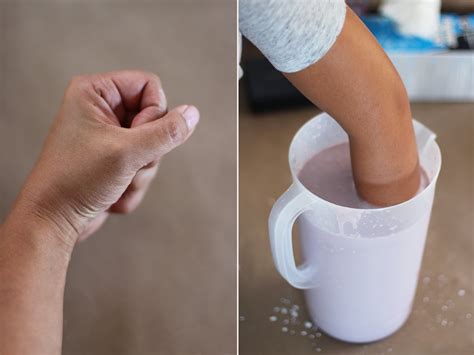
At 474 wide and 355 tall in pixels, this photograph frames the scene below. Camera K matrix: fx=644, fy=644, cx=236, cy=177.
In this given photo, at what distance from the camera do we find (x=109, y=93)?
1.91 ft

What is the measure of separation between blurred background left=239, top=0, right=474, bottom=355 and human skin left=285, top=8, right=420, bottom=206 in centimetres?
9

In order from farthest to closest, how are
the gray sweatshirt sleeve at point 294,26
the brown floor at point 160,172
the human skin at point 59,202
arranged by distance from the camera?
the brown floor at point 160,172 → the human skin at point 59,202 → the gray sweatshirt sleeve at point 294,26

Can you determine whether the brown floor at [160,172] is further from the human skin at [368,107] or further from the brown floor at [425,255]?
the human skin at [368,107]

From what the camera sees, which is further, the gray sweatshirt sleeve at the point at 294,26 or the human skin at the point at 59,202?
the human skin at the point at 59,202

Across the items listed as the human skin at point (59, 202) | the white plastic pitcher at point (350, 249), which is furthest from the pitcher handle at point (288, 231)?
the human skin at point (59, 202)

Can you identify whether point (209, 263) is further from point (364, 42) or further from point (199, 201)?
point (364, 42)

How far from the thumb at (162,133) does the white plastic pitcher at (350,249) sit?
0.28ft

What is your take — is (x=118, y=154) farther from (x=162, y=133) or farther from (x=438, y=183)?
(x=438, y=183)

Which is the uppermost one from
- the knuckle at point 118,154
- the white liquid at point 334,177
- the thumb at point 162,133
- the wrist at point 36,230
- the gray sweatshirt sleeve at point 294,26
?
the gray sweatshirt sleeve at point 294,26

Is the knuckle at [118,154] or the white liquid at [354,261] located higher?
the knuckle at [118,154]

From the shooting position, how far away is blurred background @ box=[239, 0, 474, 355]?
490 mm

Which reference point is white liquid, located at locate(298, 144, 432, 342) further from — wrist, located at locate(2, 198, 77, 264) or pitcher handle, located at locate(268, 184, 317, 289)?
wrist, located at locate(2, 198, 77, 264)

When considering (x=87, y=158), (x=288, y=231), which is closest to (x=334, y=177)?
(x=288, y=231)

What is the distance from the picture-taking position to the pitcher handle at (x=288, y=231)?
0.44 m
